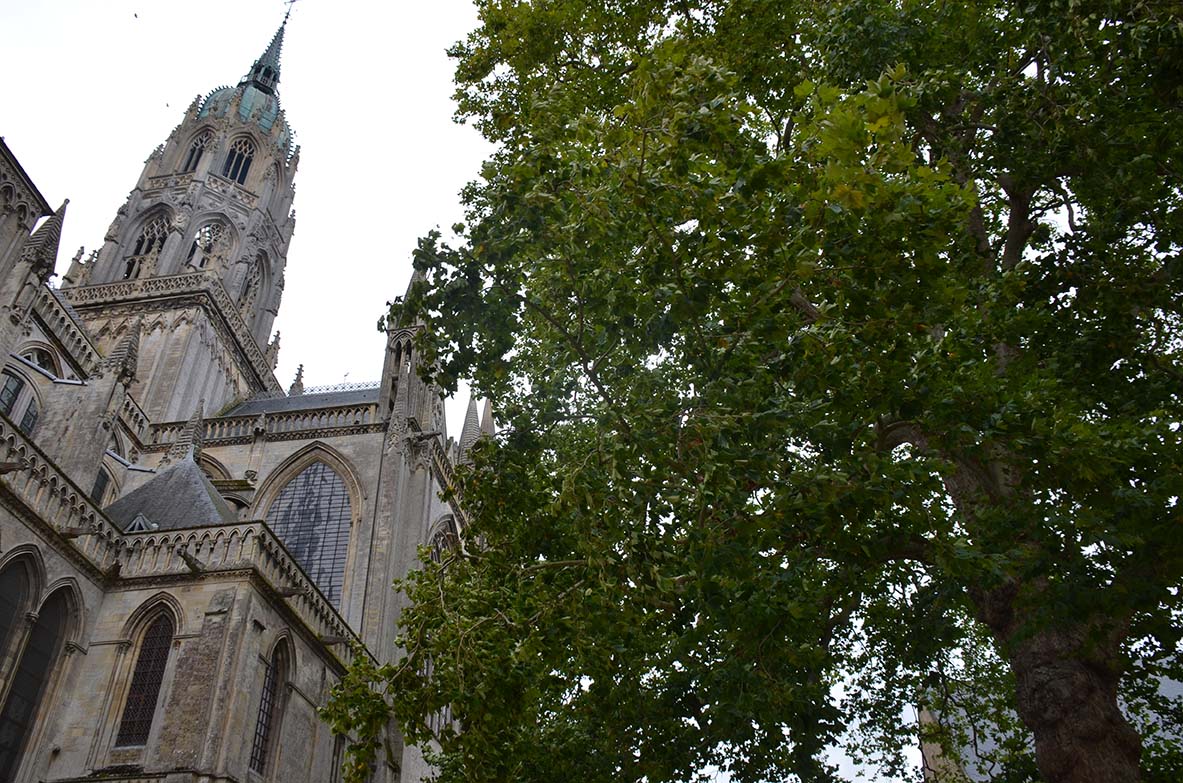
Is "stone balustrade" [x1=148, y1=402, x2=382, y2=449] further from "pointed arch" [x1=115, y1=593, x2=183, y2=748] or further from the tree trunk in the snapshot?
the tree trunk

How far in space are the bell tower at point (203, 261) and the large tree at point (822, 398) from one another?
2533 cm

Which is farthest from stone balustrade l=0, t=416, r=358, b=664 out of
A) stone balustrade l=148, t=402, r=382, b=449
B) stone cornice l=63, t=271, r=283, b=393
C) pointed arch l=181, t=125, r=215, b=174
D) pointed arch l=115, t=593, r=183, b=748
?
pointed arch l=181, t=125, r=215, b=174

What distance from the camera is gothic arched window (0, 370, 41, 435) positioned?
72.2 ft

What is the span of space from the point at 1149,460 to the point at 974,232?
11.8 feet

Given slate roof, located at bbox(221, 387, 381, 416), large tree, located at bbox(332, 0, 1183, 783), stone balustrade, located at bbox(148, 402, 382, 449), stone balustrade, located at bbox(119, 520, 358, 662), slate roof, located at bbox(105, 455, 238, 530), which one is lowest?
large tree, located at bbox(332, 0, 1183, 783)

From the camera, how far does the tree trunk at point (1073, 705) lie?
6820 mm

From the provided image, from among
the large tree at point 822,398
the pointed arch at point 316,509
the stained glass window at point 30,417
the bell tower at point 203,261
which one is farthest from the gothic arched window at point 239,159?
the large tree at point 822,398

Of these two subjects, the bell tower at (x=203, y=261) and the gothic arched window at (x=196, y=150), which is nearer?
the bell tower at (x=203, y=261)

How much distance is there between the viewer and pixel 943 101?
9414 mm

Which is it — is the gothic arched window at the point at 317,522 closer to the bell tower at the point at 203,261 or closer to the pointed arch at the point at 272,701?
the pointed arch at the point at 272,701

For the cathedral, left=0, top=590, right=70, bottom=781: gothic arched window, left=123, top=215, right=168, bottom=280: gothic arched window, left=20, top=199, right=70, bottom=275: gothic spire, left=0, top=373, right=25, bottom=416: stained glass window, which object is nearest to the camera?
left=0, top=590, right=70, bottom=781: gothic arched window

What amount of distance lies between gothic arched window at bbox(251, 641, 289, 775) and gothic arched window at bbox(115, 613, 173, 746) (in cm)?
176

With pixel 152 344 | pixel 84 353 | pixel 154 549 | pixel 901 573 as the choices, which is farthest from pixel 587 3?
pixel 152 344

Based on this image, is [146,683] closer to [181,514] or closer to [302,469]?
[181,514]
